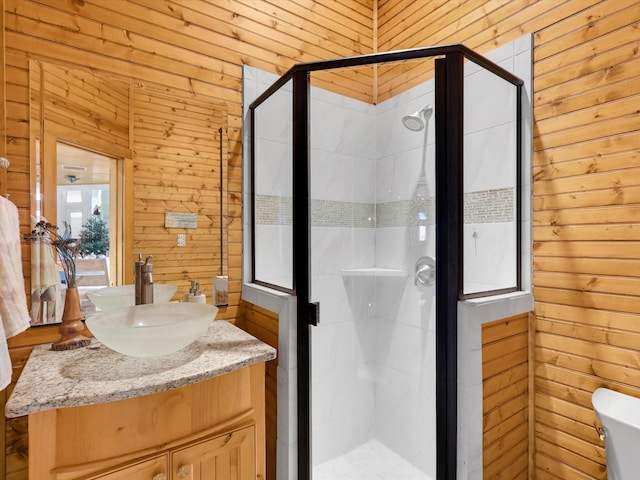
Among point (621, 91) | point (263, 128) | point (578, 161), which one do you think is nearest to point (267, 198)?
point (263, 128)

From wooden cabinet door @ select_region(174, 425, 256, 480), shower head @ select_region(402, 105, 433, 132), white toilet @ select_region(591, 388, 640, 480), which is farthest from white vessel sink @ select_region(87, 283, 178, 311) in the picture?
white toilet @ select_region(591, 388, 640, 480)

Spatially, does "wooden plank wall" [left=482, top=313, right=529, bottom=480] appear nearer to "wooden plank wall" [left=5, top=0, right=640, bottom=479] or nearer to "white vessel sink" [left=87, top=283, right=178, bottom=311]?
"wooden plank wall" [left=5, top=0, right=640, bottom=479]

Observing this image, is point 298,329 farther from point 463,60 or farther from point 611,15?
point 611,15

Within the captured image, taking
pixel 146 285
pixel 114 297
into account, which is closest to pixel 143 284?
pixel 146 285

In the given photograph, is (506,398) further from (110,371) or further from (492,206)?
(110,371)

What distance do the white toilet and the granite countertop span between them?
1274 millimetres

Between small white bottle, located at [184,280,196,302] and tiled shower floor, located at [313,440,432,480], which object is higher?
small white bottle, located at [184,280,196,302]

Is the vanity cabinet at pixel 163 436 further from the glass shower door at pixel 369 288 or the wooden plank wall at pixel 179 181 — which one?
the wooden plank wall at pixel 179 181

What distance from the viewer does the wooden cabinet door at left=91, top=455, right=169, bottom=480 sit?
3.26 feet

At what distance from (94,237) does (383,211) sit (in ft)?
4.51

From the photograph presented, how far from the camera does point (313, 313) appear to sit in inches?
61.6

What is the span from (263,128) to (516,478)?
2135 mm

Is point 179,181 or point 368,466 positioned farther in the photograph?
point 368,466

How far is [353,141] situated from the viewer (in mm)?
1870
